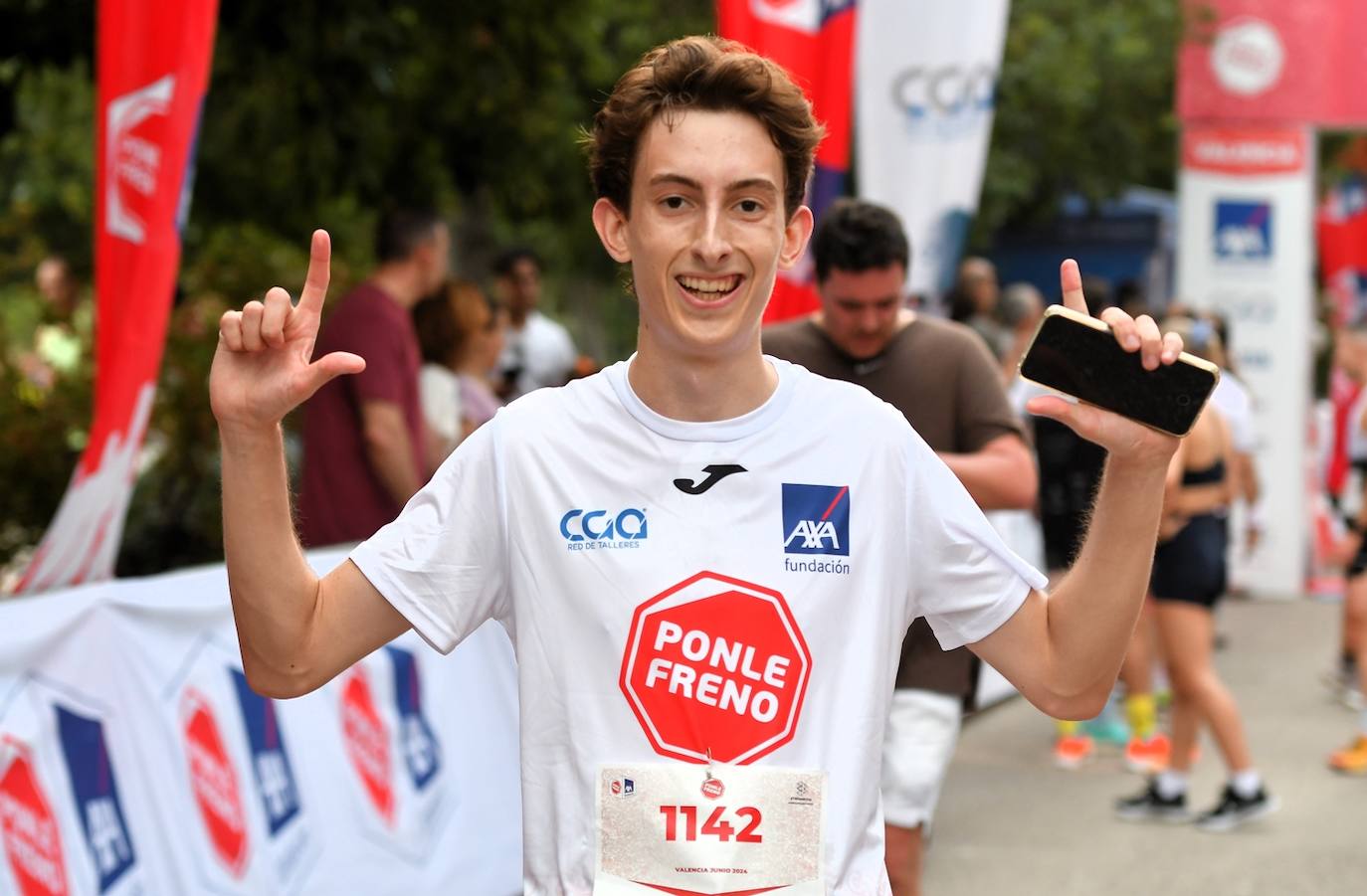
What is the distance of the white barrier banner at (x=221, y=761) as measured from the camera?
16.4 feet

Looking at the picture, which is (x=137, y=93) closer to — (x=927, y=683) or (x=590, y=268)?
(x=927, y=683)

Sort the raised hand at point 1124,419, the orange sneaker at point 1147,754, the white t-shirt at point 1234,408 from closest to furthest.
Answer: the raised hand at point 1124,419
the orange sneaker at point 1147,754
the white t-shirt at point 1234,408

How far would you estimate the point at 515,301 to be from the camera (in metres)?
10.8

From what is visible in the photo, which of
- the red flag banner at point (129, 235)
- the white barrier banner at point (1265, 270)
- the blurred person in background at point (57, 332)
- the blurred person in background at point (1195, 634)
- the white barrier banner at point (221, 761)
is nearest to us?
the white barrier banner at point (221, 761)

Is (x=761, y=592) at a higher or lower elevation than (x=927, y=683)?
higher

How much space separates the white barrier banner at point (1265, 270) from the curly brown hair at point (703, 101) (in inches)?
517

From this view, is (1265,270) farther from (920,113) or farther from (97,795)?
(97,795)

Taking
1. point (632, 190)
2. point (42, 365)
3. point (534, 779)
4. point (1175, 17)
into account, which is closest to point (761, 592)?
point (534, 779)

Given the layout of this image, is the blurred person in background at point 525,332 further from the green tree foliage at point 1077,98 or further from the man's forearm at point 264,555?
the green tree foliage at point 1077,98

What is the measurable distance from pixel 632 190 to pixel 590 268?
2014cm

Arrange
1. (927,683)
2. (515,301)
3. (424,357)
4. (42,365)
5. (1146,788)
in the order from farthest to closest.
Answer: (515,301), (42,365), (1146,788), (424,357), (927,683)

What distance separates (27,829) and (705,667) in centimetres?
281

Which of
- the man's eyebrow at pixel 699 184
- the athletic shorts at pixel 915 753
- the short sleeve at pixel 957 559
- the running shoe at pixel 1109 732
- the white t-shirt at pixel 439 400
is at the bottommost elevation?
the running shoe at pixel 1109 732

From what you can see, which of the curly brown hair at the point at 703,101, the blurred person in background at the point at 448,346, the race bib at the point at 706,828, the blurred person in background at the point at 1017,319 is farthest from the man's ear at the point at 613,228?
the blurred person in background at the point at 1017,319
